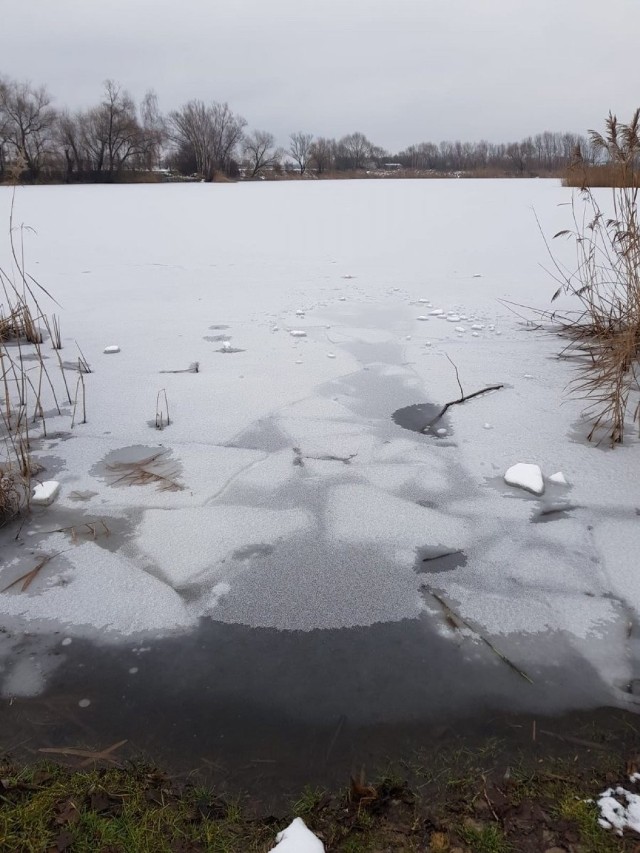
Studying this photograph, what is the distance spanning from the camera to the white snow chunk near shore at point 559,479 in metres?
2.56

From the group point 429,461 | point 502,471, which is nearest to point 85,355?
point 429,461

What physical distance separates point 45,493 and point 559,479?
7.28 ft

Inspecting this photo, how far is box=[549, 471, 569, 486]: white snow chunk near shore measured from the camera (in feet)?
8.39

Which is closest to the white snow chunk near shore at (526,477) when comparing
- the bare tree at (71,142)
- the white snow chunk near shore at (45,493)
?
the white snow chunk near shore at (45,493)

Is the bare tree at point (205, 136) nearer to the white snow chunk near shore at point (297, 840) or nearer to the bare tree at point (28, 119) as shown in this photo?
the bare tree at point (28, 119)

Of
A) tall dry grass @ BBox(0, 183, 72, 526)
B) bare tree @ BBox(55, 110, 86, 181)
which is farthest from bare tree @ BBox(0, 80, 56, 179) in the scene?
tall dry grass @ BBox(0, 183, 72, 526)

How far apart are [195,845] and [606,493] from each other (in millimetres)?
2027

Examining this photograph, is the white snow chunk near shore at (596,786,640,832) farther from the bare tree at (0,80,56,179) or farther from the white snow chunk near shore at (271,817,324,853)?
the bare tree at (0,80,56,179)

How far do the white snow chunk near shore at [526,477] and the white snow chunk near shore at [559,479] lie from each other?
0.19 ft

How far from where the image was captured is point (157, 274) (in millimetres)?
7234

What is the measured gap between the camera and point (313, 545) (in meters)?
2.18

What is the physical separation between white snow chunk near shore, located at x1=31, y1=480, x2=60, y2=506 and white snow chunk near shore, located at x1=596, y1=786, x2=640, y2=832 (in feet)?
7.09

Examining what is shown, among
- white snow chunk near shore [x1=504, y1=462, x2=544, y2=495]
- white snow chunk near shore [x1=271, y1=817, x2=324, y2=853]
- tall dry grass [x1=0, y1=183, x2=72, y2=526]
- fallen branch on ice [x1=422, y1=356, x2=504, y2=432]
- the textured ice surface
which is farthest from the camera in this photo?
fallen branch on ice [x1=422, y1=356, x2=504, y2=432]

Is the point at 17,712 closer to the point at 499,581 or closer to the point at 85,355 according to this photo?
the point at 499,581
